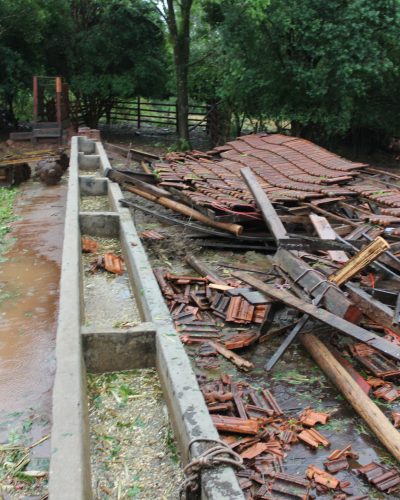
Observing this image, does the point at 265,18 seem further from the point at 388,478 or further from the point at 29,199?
the point at 388,478

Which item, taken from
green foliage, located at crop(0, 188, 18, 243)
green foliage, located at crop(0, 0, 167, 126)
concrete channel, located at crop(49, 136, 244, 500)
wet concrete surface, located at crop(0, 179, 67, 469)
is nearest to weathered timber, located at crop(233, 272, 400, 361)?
concrete channel, located at crop(49, 136, 244, 500)

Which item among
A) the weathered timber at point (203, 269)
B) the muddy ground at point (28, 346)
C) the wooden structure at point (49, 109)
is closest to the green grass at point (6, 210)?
the muddy ground at point (28, 346)

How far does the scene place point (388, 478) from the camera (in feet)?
11.8

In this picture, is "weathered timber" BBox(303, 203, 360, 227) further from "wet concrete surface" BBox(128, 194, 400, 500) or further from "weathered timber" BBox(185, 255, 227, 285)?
"wet concrete surface" BBox(128, 194, 400, 500)

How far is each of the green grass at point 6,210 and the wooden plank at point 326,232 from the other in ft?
16.6

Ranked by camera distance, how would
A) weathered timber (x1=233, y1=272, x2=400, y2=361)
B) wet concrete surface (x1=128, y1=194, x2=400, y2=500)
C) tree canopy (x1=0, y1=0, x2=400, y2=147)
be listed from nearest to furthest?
wet concrete surface (x1=128, y1=194, x2=400, y2=500)
weathered timber (x1=233, y1=272, x2=400, y2=361)
tree canopy (x1=0, y1=0, x2=400, y2=147)

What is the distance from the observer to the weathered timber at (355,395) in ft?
12.6

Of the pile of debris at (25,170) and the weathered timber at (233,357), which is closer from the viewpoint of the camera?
the weathered timber at (233,357)

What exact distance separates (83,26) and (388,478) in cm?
2047

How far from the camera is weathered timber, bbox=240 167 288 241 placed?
648cm

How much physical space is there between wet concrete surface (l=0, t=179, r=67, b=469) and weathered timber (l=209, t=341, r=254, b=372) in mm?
1667

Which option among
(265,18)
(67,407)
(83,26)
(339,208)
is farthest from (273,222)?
(83,26)

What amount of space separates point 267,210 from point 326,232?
875 mm

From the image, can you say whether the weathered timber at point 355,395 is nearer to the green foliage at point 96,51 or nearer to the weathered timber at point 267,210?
the weathered timber at point 267,210
